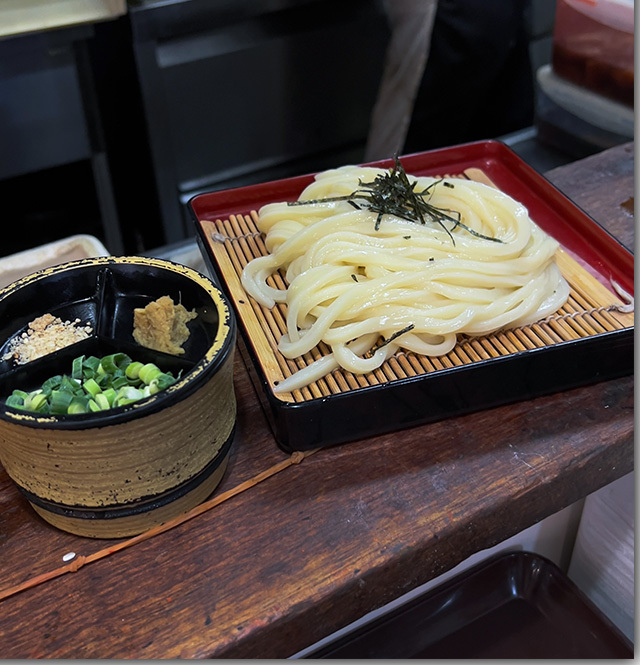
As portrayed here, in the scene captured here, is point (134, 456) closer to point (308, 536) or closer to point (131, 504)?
point (131, 504)

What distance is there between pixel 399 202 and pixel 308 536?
2.45ft

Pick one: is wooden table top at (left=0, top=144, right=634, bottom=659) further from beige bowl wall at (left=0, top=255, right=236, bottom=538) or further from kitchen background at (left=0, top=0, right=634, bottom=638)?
kitchen background at (left=0, top=0, right=634, bottom=638)

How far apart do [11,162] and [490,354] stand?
208cm

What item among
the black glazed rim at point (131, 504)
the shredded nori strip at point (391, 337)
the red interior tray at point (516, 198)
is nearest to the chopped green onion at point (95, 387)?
the black glazed rim at point (131, 504)

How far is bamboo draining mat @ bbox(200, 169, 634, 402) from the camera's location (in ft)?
4.00

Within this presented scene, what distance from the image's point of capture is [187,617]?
99 centimetres

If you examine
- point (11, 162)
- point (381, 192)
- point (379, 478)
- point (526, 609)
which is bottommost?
point (526, 609)

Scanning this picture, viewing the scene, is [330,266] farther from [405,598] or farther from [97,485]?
[405,598]

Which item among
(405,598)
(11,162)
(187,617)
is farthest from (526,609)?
(11,162)

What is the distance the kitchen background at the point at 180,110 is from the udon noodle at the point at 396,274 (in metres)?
0.55

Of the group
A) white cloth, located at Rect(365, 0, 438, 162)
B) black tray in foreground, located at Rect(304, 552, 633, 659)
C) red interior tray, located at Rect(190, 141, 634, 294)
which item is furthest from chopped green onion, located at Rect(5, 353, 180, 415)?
white cloth, located at Rect(365, 0, 438, 162)

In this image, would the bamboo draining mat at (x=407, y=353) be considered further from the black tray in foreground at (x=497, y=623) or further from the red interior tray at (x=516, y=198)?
the black tray in foreground at (x=497, y=623)

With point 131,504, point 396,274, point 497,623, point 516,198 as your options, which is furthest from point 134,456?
point 516,198

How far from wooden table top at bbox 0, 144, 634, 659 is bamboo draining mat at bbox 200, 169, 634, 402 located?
4.4 inches
